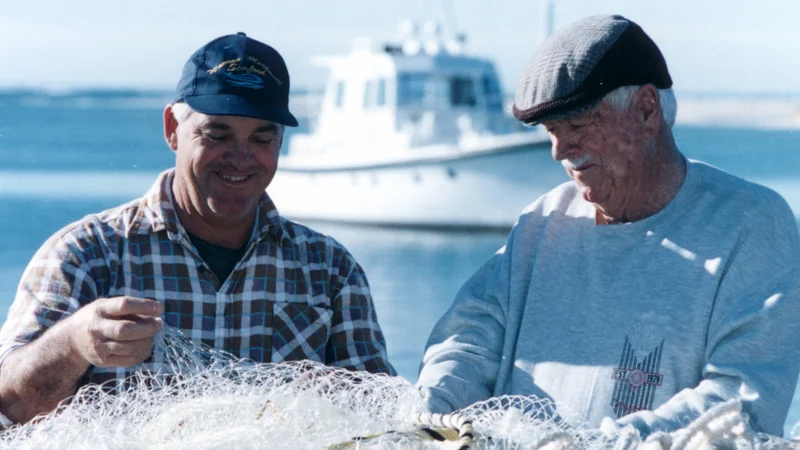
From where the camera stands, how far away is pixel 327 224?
61.9 ft

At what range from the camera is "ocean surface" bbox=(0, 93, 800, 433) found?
12.2m

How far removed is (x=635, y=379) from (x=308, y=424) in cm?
69

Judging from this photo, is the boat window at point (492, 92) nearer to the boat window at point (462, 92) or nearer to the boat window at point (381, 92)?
the boat window at point (462, 92)

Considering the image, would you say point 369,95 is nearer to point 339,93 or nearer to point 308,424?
point 339,93

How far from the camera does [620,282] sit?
243cm

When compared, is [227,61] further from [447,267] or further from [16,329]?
[447,267]

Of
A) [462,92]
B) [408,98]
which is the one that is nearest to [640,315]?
[408,98]

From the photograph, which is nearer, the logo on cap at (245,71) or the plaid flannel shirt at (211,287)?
the plaid flannel shirt at (211,287)

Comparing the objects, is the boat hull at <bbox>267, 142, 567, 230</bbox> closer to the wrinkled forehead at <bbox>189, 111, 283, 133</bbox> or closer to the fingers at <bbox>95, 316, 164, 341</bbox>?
the wrinkled forehead at <bbox>189, 111, 283, 133</bbox>

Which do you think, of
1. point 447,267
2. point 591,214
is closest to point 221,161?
point 591,214

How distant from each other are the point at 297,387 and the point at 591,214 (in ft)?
2.52

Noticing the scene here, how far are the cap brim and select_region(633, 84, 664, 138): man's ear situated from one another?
0.81 m

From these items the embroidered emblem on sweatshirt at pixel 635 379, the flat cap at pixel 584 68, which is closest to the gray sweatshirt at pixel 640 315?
the embroidered emblem on sweatshirt at pixel 635 379

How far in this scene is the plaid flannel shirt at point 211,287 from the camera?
8.45 ft
